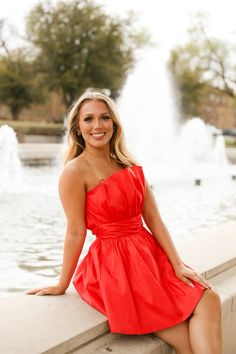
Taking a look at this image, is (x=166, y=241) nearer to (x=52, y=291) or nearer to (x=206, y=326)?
(x=206, y=326)

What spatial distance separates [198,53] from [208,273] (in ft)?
94.8

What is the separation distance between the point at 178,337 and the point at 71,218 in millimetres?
792

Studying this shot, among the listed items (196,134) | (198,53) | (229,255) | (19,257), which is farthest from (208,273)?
(198,53)

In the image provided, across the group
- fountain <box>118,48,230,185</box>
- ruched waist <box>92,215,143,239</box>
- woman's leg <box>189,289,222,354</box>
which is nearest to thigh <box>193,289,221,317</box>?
woman's leg <box>189,289,222,354</box>

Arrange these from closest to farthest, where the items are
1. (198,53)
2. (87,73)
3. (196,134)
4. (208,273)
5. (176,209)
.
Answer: (208,273) → (176,209) → (196,134) → (198,53) → (87,73)

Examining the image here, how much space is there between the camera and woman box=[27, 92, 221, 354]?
1.97 m

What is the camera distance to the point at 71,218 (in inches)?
86.6

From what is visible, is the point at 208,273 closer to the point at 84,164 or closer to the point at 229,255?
the point at 229,255

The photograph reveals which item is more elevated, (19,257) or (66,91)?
(66,91)

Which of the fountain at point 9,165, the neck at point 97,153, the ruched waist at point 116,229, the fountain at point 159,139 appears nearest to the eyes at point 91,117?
the neck at point 97,153

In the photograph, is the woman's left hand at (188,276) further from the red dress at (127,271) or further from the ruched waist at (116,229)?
the ruched waist at (116,229)

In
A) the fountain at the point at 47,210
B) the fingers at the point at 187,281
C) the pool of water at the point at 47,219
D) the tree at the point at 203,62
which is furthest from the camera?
the tree at the point at 203,62

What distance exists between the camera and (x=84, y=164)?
2254 mm

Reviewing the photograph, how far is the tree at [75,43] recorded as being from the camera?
31.0 meters
